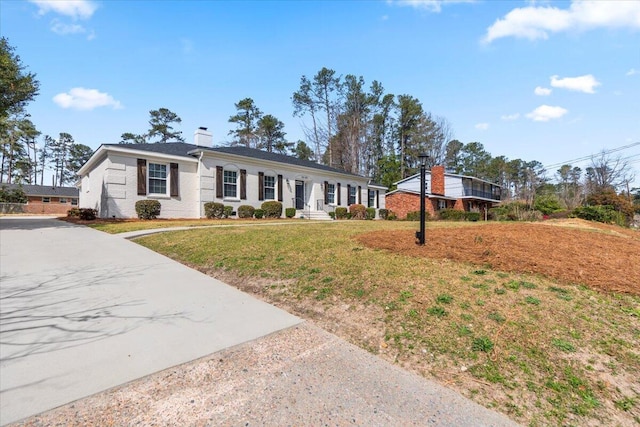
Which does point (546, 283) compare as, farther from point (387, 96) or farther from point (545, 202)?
point (387, 96)

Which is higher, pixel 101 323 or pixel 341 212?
pixel 341 212

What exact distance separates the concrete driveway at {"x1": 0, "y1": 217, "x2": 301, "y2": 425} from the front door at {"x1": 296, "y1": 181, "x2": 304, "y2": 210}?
15351 millimetres

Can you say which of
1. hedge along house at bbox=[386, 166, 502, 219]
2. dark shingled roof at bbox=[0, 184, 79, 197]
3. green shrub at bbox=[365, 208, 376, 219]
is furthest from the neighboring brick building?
hedge along house at bbox=[386, 166, 502, 219]

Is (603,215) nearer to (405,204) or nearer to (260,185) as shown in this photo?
(405,204)

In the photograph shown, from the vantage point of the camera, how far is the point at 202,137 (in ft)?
60.8

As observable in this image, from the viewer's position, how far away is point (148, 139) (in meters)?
42.3

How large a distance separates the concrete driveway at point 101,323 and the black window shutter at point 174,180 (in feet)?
34.6

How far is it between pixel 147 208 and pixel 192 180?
289cm

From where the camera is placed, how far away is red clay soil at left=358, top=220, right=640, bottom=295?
12.8 feet

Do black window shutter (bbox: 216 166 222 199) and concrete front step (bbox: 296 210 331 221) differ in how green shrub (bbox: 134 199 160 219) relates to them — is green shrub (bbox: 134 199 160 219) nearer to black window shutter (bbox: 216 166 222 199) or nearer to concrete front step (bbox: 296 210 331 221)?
black window shutter (bbox: 216 166 222 199)

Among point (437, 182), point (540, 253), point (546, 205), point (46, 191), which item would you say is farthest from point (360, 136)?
point (46, 191)

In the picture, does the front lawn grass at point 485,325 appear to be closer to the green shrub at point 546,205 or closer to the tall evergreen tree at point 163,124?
the green shrub at point 546,205

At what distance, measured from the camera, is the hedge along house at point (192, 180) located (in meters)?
14.7

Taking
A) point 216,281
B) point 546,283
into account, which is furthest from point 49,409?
point 546,283
